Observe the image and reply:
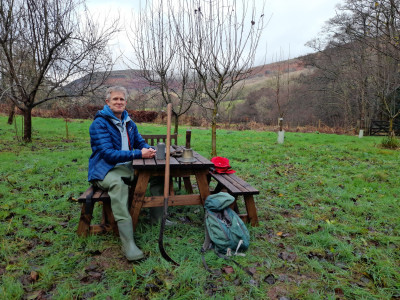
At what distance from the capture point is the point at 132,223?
2771 millimetres

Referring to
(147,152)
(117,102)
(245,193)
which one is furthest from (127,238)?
(117,102)

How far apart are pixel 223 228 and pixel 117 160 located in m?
1.38

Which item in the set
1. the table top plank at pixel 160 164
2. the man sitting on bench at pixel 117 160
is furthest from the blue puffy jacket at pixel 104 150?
the table top plank at pixel 160 164

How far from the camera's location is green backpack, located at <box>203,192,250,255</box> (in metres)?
2.58

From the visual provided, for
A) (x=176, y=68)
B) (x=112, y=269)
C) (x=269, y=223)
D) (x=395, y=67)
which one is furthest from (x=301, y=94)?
(x=112, y=269)

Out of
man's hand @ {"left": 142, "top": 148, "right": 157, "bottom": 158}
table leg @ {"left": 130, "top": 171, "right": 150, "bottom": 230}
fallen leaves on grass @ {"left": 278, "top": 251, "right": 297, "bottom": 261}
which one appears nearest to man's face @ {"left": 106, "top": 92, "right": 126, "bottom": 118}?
man's hand @ {"left": 142, "top": 148, "right": 157, "bottom": 158}

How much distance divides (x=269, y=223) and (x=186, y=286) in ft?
5.49

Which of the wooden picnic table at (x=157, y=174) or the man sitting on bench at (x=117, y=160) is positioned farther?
the wooden picnic table at (x=157, y=174)

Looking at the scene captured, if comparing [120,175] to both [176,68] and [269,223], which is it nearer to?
[269,223]

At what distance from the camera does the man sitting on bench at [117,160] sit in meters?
2.55

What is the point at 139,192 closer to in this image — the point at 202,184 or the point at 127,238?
the point at 127,238

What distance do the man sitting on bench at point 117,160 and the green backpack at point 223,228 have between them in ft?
2.45

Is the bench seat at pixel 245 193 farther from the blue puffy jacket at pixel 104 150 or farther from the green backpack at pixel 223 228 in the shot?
the blue puffy jacket at pixel 104 150

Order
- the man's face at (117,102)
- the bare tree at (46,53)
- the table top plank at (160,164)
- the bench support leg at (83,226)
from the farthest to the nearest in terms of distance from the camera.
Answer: the bare tree at (46,53), the man's face at (117,102), the bench support leg at (83,226), the table top plank at (160,164)
